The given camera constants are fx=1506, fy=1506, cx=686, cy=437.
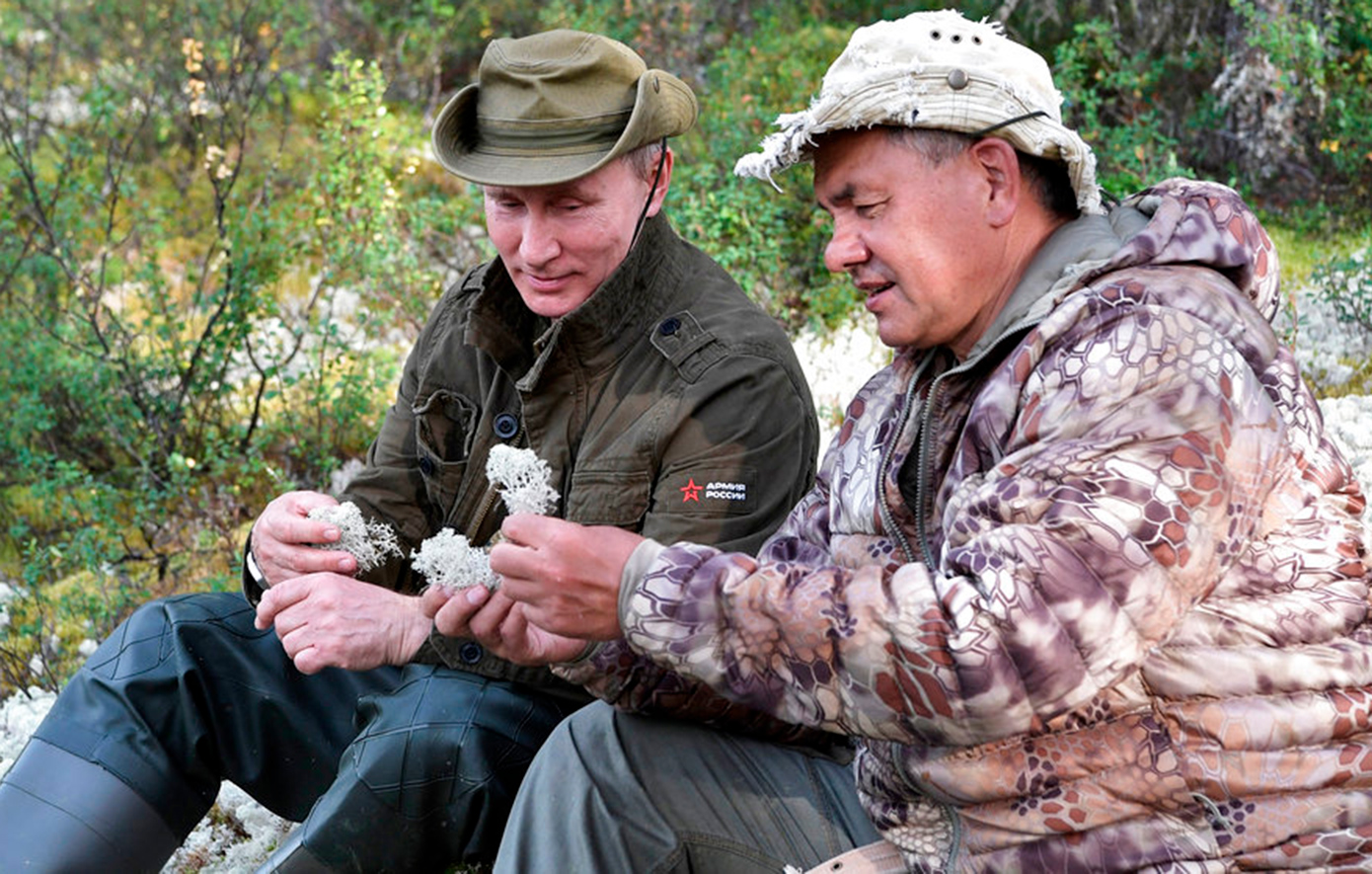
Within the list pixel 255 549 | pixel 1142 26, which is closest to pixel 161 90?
pixel 1142 26

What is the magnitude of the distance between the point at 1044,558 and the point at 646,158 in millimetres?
1870

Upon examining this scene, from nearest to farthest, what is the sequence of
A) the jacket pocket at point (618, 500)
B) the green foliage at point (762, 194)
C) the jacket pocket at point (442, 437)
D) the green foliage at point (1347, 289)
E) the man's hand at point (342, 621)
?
the man's hand at point (342, 621) < the jacket pocket at point (618, 500) < the jacket pocket at point (442, 437) < the green foliage at point (1347, 289) < the green foliage at point (762, 194)

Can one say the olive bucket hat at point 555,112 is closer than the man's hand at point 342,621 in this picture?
No

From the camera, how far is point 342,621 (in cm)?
321

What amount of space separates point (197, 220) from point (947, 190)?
28.4 feet

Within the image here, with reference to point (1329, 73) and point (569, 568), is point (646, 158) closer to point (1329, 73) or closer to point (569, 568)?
point (569, 568)

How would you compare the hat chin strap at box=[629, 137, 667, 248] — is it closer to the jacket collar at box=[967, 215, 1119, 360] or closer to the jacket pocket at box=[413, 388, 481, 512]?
the jacket pocket at box=[413, 388, 481, 512]

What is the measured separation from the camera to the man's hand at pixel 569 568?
7.34 feet

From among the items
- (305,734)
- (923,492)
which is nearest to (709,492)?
(923,492)

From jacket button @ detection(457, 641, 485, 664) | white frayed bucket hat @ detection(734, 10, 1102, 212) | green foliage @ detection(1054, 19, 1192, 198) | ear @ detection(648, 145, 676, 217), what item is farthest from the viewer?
green foliage @ detection(1054, 19, 1192, 198)

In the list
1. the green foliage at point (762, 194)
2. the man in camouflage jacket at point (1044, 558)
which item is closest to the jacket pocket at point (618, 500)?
the man in camouflage jacket at point (1044, 558)

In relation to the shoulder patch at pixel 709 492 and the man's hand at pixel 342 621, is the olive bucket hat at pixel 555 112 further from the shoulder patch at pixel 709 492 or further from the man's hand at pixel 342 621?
the man's hand at pixel 342 621

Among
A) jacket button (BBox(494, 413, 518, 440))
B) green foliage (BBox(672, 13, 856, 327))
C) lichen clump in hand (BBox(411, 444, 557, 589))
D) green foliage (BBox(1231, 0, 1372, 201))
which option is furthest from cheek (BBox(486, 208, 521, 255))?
green foliage (BBox(1231, 0, 1372, 201))

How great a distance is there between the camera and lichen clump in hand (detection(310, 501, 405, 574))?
340cm
